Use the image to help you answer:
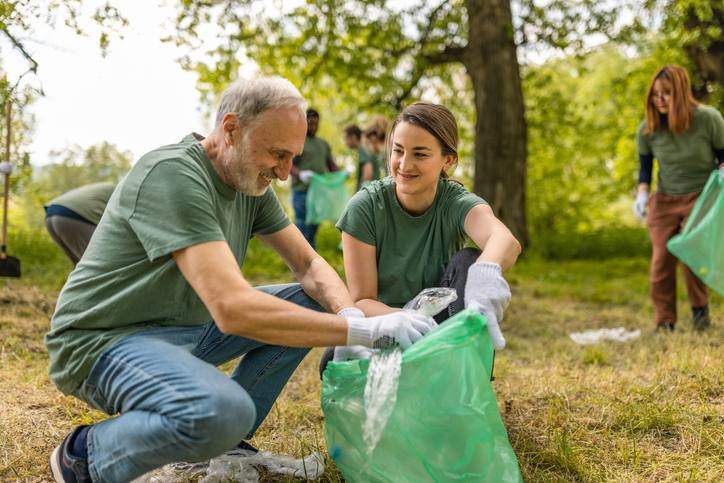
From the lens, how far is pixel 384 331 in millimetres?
1305

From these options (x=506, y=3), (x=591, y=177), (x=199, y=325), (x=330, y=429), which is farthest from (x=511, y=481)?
(x=591, y=177)

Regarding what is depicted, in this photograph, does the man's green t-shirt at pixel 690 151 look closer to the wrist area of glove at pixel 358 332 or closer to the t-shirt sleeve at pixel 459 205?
the t-shirt sleeve at pixel 459 205

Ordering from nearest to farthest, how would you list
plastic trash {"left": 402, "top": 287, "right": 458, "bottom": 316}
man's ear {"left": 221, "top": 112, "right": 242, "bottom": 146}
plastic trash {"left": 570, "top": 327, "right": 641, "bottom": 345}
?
1. man's ear {"left": 221, "top": 112, "right": 242, "bottom": 146}
2. plastic trash {"left": 402, "top": 287, "right": 458, "bottom": 316}
3. plastic trash {"left": 570, "top": 327, "right": 641, "bottom": 345}

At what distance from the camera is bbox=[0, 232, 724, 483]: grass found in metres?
1.57

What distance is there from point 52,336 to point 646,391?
79.0 inches

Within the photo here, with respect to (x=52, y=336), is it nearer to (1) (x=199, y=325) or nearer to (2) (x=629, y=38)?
(1) (x=199, y=325)

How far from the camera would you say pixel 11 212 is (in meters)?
3.86

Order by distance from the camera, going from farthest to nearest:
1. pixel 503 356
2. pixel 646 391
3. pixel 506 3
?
pixel 506 3
pixel 503 356
pixel 646 391

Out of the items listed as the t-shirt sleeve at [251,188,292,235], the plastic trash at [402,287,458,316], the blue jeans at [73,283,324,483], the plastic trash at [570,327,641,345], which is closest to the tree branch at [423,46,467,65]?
the plastic trash at [570,327,641,345]

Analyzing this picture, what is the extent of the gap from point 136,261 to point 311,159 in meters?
3.63

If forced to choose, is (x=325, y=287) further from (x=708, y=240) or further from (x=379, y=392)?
(x=708, y=240)

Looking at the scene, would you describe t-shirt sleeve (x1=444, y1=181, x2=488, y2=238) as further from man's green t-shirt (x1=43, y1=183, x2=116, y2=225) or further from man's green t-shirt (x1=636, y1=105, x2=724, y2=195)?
man's green t-shirt (x1=636, y1=105, x2=724, y2=195)

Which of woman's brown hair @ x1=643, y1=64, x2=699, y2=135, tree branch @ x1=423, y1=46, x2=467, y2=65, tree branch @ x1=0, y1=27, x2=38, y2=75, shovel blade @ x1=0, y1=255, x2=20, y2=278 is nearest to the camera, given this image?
tree branch @ x1=0, y1=27, x2=38, y2=75

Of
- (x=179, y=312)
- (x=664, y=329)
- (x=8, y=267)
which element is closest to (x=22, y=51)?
(x=8, y=267)
